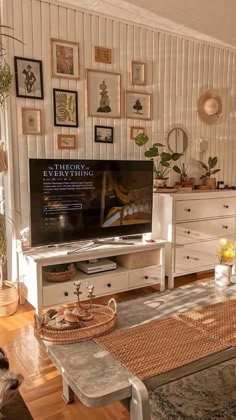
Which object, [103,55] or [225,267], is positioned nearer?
[225,267]

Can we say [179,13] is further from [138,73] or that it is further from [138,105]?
[138,105]

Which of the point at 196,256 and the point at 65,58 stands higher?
the point at 65,58

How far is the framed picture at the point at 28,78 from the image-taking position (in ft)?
9.05

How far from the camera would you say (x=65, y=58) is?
2955mm

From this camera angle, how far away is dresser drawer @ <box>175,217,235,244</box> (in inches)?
127

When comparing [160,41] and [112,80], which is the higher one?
[160,41]

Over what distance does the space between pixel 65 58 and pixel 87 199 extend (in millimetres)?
1250

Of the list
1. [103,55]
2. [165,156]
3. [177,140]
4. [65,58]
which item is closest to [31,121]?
[65,58]

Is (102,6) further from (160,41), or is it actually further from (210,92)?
(210,92)

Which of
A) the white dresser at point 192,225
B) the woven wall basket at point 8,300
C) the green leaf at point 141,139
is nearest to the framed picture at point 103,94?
the green leaf at point 141,139

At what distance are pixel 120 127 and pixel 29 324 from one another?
196 centimetres

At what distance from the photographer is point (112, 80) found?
3.23m

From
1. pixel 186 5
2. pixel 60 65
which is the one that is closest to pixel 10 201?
pixel 60 65

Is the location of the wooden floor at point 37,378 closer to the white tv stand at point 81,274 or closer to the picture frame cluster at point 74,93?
the white tv stand at point 81,274
